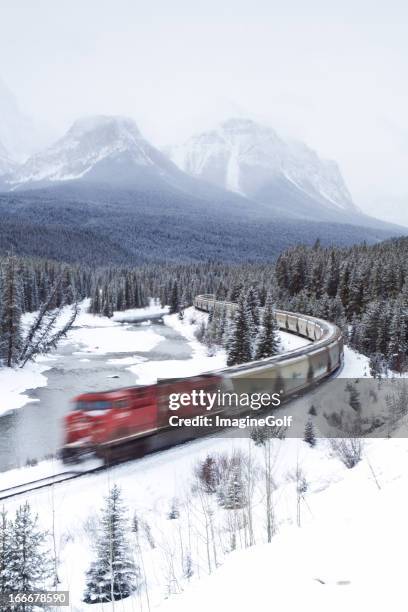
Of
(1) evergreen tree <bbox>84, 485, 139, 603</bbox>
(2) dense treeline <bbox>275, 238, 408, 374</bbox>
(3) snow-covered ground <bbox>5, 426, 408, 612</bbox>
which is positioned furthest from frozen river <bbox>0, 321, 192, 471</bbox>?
(2) dense treeline <bbox>275, 238, 408, 374</bbox>

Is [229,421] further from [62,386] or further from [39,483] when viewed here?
[62,386]

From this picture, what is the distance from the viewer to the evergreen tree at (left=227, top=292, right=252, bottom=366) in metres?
48.3

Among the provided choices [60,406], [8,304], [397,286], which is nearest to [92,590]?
[60,406]

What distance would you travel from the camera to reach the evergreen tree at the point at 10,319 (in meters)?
48.3

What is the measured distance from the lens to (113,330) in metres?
89.7

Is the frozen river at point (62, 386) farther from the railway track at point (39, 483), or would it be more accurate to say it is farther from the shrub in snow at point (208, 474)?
the shrub in snow at point (208, 474)

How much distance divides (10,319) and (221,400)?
32.4 m

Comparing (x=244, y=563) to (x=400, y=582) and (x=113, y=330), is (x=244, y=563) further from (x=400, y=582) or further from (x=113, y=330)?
(x=113, y=330)

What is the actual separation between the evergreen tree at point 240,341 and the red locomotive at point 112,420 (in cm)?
2674

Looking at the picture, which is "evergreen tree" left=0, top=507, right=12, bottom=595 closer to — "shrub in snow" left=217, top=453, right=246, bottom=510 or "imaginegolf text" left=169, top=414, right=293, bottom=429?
"shrub in snow" left=217, top=453, right=246, bottom=510

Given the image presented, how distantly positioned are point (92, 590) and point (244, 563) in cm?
715

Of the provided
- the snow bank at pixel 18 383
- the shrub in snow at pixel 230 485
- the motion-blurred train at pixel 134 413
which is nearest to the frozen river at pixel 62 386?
the snow bank at pixel 18 383

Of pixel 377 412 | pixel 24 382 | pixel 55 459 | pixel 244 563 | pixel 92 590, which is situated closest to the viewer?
pixel 244 563

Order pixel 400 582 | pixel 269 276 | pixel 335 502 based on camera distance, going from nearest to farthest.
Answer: pixel 400 582 → pixel 335 502 → pixel 269 276
